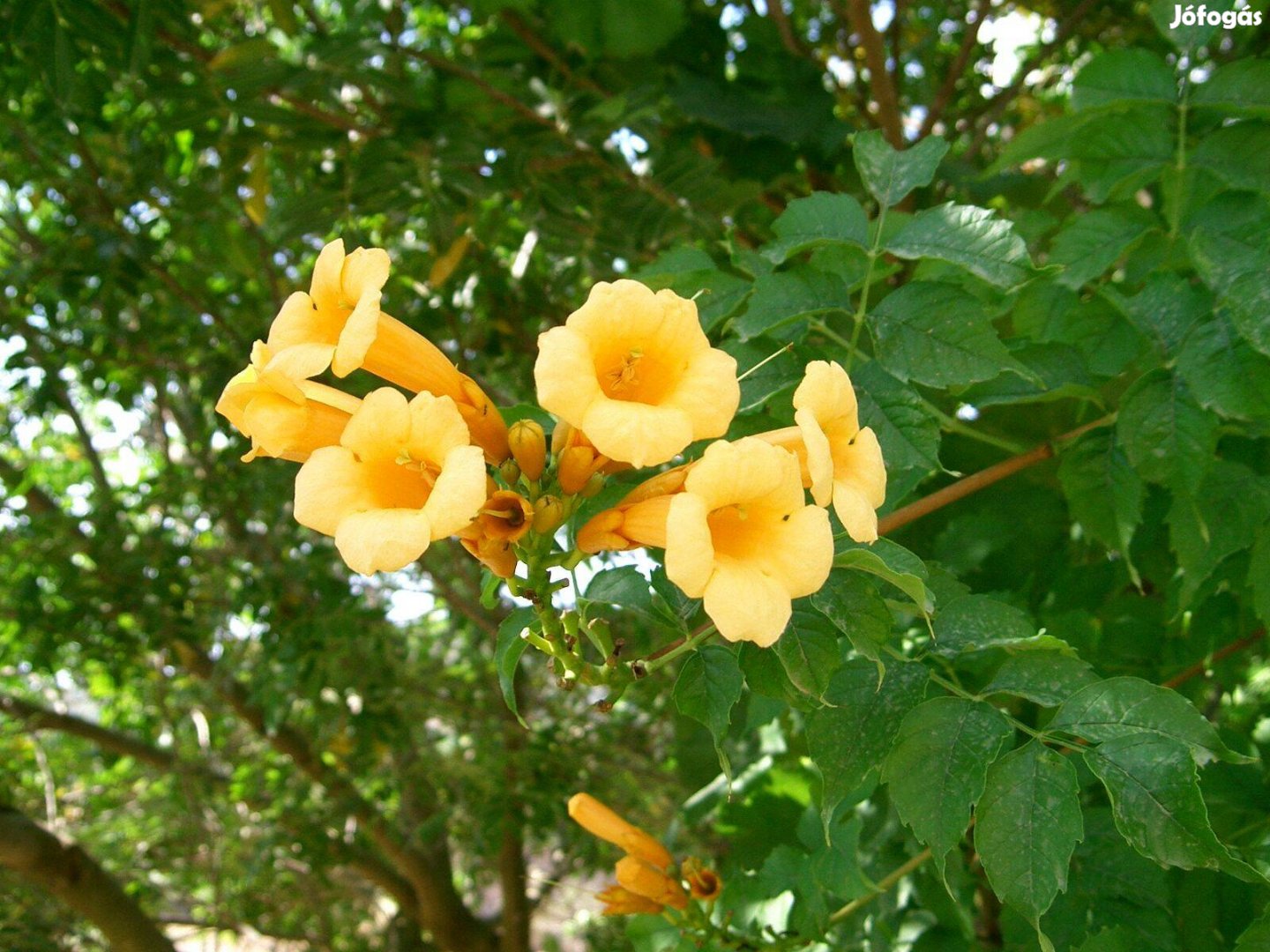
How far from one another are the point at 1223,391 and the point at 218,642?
434cm

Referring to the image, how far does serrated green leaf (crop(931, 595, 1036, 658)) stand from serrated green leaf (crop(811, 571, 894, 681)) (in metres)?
0.24

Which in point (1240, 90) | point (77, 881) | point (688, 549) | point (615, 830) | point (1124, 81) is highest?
point (1124, 81)

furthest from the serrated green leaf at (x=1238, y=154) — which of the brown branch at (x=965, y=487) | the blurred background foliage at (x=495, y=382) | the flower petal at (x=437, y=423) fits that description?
the flower petal at (x=437, y=423)

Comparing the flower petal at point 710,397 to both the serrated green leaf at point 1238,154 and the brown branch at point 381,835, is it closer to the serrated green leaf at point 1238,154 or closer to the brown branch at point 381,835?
the serrated green leaf at point 1238,154

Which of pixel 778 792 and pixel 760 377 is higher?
pixel 760 377

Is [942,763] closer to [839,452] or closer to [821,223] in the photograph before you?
[839,452]

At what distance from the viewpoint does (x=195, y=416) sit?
4.73 metres

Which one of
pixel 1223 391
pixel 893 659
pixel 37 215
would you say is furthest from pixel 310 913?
pixel 1223 391

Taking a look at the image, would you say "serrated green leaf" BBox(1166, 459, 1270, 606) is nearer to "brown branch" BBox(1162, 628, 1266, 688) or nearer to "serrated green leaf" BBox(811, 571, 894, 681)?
"brown branch" BBox(1162, 628, 1266, 688)

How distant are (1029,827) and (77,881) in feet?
14.1

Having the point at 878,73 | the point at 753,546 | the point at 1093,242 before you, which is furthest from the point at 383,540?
the point at 878,73

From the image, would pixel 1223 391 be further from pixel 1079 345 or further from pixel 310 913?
pixel 310 913

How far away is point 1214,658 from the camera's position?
2.28 m

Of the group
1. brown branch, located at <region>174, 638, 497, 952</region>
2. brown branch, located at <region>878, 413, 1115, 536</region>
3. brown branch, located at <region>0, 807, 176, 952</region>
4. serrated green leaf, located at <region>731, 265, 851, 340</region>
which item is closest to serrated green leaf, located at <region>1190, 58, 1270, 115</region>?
brown branch, located at <region>878, 413, 1115, 536</region>
